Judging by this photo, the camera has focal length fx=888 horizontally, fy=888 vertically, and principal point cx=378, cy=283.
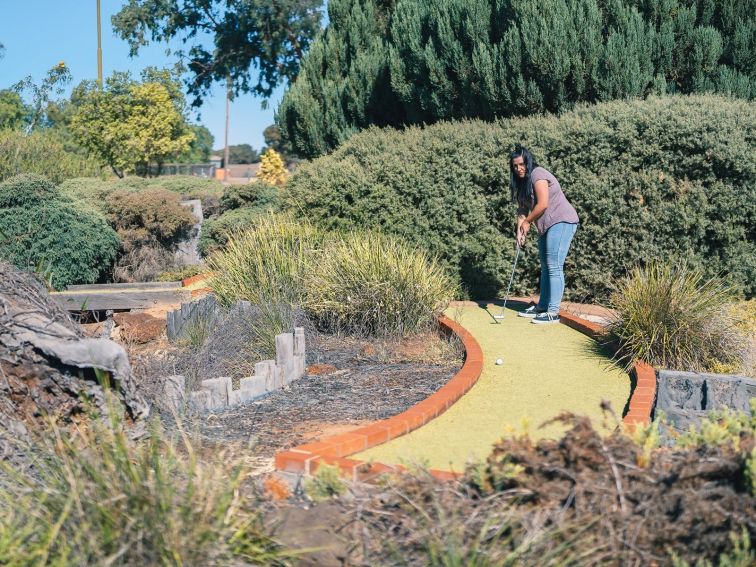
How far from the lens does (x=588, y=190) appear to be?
1028 cm

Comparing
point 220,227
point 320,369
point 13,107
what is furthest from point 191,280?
point 13,107

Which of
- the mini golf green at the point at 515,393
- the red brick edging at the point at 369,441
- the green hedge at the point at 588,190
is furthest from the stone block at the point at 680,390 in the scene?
the green hedge at the point at 588,190

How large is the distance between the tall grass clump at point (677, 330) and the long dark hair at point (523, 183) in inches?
77.1

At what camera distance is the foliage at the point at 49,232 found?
40.0 feet

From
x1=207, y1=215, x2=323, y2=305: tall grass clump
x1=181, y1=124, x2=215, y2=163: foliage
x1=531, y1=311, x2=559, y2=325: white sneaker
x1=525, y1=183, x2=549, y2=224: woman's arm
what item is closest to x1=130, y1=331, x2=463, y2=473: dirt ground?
x1=207, y1=215, x2=323, y2=305: tall grass clump

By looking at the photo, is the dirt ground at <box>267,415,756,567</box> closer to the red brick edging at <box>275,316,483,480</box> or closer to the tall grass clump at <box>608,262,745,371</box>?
the red brick edging at <box>275,316,483,480</box>

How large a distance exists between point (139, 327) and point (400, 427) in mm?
5398

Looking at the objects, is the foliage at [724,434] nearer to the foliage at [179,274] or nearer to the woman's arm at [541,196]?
the woman's arm at [541,196]

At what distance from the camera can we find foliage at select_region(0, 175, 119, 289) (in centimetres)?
1218

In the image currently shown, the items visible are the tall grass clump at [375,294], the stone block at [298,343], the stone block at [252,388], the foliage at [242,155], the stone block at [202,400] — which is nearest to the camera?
the stone block at [202,400]

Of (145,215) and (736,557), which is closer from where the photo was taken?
(736,557)

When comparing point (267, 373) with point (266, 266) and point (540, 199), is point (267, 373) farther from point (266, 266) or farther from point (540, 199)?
point (540, 199)

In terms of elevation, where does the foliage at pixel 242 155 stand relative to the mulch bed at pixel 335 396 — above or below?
above

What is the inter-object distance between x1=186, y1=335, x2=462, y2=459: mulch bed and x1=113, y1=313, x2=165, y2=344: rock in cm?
218
